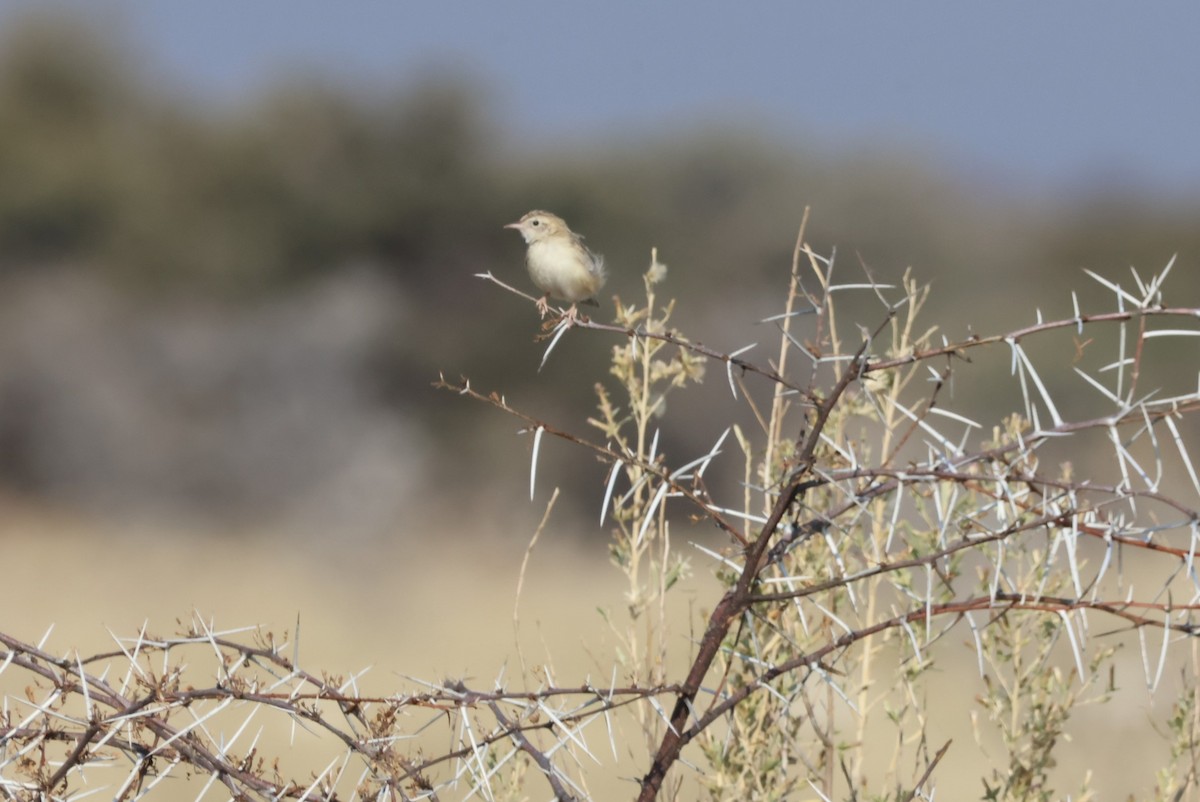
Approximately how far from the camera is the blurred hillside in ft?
54.7

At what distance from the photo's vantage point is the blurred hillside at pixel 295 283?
657 inches

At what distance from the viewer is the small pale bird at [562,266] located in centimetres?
448

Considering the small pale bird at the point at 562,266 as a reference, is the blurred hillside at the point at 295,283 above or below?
above

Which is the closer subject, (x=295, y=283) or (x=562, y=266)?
(x=562, y=266)

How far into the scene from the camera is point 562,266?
14.7ft

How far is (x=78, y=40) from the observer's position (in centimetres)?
2009

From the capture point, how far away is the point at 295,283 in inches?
728

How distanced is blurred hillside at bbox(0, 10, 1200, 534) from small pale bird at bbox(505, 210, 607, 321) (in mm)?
11693

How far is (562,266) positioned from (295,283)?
14.5 metres

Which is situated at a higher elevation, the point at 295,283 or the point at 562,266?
the point at 295,283

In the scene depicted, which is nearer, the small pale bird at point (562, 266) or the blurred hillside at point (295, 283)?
the small pale bird at point (562, 266)

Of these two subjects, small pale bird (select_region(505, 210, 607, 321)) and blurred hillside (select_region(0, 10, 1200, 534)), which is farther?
blurred hillside (select_region(0, 10, 1200, 534))

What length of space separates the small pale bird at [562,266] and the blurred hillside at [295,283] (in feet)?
38.4

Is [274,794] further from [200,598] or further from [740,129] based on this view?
[740,129]
